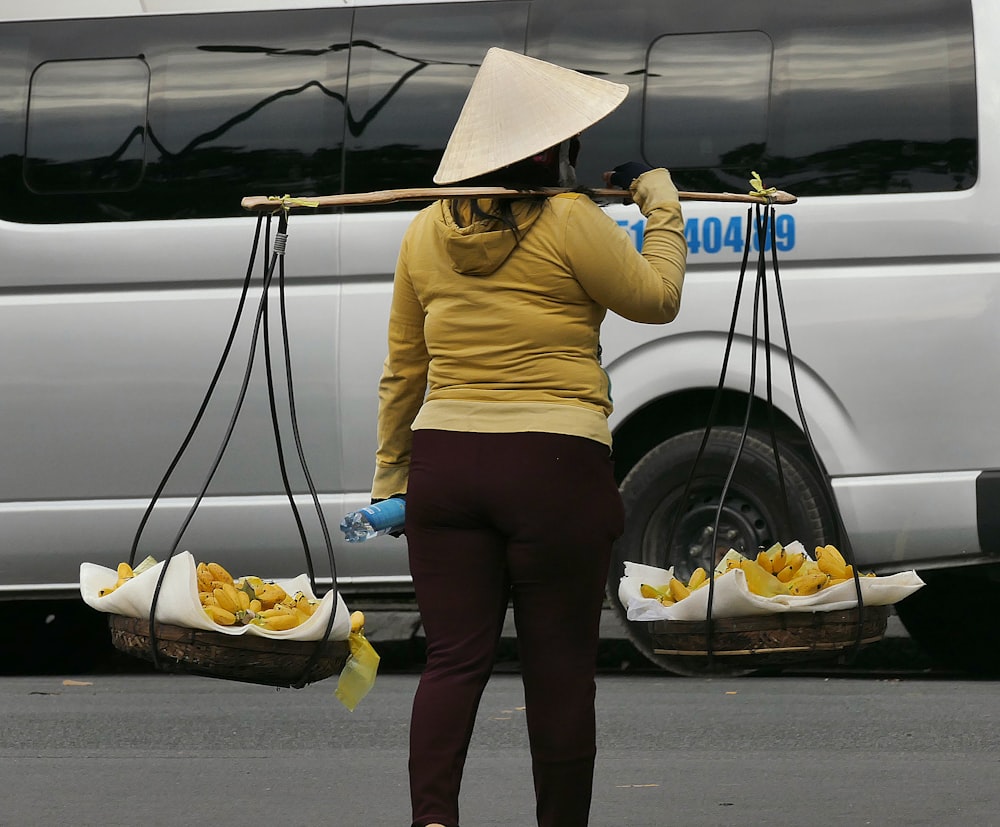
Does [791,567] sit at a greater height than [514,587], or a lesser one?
lesser

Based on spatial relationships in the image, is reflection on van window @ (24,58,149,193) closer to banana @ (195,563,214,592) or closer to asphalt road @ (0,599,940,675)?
asphalt road @ (0,599,940,675)

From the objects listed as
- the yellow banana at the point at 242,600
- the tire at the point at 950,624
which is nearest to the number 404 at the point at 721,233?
the tire at the point at 950,624

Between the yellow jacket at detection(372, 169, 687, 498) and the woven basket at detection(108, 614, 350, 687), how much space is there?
66 centimetres

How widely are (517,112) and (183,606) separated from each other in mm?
1286

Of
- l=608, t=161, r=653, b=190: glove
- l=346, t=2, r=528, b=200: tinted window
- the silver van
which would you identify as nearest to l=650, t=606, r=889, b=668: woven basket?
l=608, t=161, r=653, b=190: glove

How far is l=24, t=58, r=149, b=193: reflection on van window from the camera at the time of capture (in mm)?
6871

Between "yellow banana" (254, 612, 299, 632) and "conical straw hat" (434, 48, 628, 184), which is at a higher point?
"conical straw hat" (434, 48, 628, 184)

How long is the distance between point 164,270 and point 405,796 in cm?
269

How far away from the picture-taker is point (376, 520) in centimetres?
356

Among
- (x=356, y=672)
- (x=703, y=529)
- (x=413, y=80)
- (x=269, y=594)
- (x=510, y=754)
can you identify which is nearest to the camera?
(x=356, y=672)

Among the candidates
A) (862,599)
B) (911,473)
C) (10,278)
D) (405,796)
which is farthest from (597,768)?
(10,278)

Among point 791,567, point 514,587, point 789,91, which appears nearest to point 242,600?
point 514,587

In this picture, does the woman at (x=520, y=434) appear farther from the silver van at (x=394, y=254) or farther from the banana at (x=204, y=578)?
the silver van at (x=394, y=254)

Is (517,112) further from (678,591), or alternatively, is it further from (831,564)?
(831,564)
